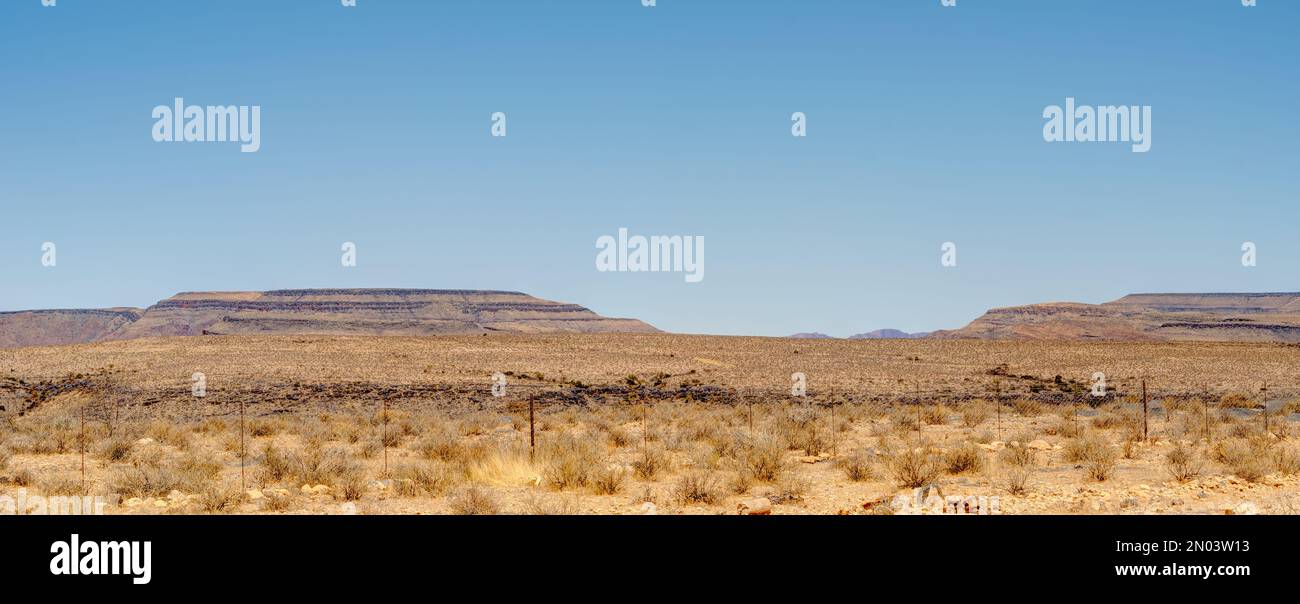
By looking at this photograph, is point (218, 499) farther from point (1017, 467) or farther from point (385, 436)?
point (1017, 467)

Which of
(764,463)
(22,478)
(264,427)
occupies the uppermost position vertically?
(764,463)

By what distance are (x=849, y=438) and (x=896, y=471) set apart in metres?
7.75

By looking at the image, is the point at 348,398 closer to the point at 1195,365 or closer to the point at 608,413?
the point at 608,413

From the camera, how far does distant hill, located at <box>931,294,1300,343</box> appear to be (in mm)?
139625

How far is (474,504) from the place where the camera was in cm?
1212

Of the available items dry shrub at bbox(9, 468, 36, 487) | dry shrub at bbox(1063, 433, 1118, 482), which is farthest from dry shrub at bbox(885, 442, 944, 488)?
dry shrub at bbox(9, 468, 36, 487)

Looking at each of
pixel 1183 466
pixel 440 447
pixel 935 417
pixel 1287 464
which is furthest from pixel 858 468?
pixel 935 417

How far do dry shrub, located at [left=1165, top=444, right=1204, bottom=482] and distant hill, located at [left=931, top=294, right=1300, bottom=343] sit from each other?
111313 millimetres

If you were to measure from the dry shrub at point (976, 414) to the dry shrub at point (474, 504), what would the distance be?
56.9 feet

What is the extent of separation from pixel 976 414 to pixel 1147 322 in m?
151

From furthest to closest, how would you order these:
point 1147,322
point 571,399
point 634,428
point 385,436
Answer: point 1147,322, point 571,399, point 634,428, point 385,436

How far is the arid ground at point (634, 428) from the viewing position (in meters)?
13.6
